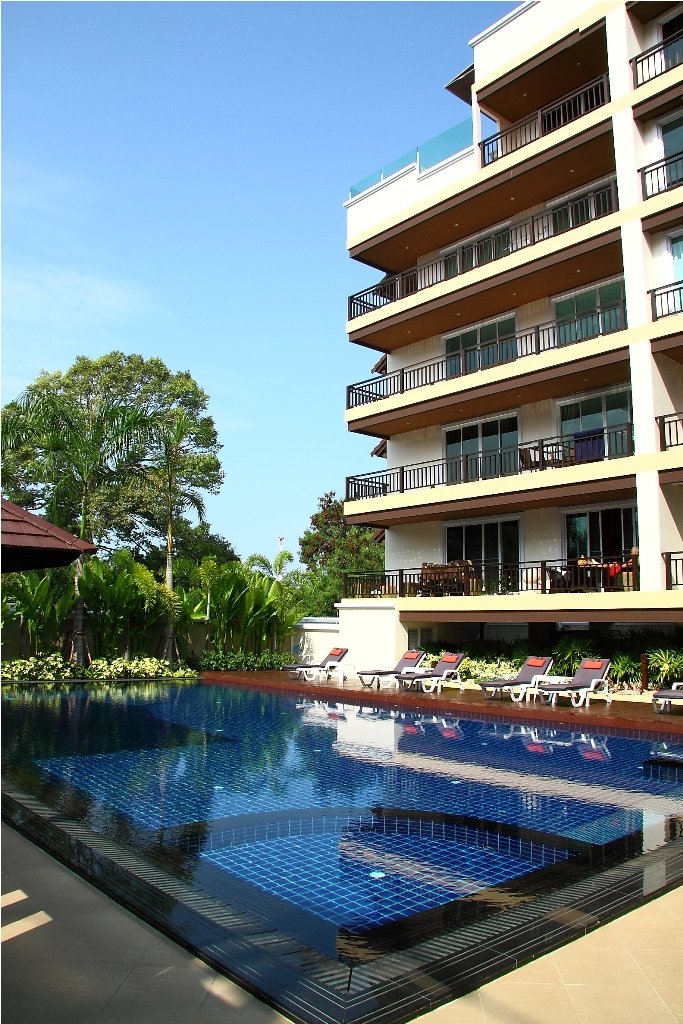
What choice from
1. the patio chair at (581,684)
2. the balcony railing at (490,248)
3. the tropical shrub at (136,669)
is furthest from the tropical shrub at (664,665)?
the tropical shrub at (136,669)

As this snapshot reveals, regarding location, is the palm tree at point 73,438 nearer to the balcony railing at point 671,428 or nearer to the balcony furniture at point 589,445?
the balcony furniture at point 589,445

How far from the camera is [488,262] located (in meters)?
22.9

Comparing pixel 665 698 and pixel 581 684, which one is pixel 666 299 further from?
pixel 665 698

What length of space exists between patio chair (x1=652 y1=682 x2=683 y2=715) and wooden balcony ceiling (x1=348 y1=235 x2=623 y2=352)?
1140 centimetres

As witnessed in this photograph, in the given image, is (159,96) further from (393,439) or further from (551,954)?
(393,439)

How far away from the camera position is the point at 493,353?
24219 mm

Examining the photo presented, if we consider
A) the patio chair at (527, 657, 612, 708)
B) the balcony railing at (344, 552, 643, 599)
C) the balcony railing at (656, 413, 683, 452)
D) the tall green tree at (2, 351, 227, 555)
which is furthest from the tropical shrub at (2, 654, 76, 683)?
the balcony railing at (656, 413, 683, 452)

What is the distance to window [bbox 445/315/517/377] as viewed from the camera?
77.9ft

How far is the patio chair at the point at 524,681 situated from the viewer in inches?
687

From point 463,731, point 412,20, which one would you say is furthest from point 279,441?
point 412,20

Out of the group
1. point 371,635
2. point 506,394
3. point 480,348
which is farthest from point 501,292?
point 371,635

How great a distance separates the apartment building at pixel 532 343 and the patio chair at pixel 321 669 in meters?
1.32

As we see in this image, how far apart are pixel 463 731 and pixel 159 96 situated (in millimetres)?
11912

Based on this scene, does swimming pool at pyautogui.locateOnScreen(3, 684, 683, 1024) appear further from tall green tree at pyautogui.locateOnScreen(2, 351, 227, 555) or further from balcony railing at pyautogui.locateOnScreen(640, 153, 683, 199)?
tall green tree at pyautogui.locateOnScreen(2, 351, 227, 555)
